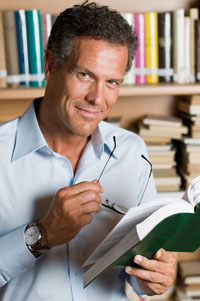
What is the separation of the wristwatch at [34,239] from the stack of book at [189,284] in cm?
124

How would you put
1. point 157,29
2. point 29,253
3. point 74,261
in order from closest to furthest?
point 29,253
point 74,261
point 157,29

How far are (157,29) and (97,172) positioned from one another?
81cm

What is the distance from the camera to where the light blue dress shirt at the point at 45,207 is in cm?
100

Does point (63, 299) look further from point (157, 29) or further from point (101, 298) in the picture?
point (157, 29)

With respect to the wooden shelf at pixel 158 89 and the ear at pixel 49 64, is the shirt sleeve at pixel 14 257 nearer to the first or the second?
the ear at pixel 49 64

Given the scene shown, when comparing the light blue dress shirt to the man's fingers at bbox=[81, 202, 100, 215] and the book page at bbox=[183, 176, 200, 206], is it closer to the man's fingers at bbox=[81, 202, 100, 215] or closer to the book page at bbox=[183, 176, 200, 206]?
the man's fingers at bbox=[81, 202, 100, 215]

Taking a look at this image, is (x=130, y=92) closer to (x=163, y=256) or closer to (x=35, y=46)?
(x=35, y=46)

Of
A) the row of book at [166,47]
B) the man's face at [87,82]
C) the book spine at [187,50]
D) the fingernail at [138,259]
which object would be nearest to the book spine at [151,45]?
the row of book at [166,47]

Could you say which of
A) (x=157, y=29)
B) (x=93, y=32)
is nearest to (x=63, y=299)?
(x=93, y=32)

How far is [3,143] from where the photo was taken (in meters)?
1.05

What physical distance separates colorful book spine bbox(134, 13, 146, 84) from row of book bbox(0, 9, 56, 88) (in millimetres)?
353

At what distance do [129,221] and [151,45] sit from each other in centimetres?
109

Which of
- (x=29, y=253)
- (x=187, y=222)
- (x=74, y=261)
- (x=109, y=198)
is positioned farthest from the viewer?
(x=109, y=198)

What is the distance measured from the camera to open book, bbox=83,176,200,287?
2.07 feet
